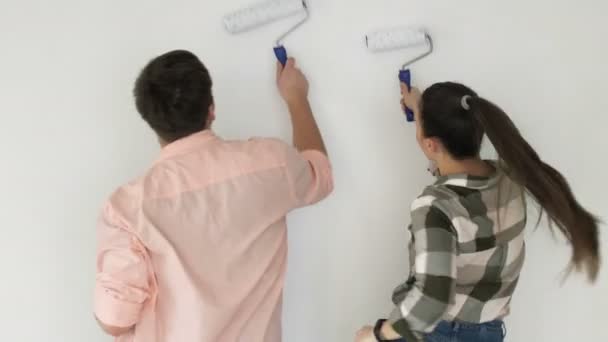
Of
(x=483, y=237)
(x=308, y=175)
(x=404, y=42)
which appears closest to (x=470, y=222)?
(x=483, y=237)

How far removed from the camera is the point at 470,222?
1.11m

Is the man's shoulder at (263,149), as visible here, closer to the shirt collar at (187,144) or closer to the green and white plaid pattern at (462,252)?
the shirt collar at (187,144)

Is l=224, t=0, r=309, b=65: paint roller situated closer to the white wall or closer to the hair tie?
the white wall

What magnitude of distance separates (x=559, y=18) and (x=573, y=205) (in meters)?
0.45

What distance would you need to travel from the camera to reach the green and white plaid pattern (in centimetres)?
109

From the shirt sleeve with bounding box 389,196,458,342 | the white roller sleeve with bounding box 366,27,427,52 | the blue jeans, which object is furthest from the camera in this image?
the white roller sleeve with bounding box 366,27,427,52

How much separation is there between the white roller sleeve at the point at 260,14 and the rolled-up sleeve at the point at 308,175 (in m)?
0.36

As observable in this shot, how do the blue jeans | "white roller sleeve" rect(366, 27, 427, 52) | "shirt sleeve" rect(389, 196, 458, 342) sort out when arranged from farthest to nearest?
"white roller sleeve" rect(366, 27, 427, 52) < the blue jeans < "shirt sleeve" rect(389, 196, 458, 342)

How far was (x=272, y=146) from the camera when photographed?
1.22m

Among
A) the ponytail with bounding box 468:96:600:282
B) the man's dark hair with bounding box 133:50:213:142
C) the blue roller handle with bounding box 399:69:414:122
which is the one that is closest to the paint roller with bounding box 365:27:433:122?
the blue roller handle with bounding box 399:69:414:122

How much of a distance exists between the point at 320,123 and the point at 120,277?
60 centimetres

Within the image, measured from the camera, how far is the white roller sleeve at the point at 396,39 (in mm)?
1330

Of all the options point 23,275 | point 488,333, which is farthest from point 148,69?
point 488,333

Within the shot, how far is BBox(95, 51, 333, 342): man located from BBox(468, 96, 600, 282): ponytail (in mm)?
399
